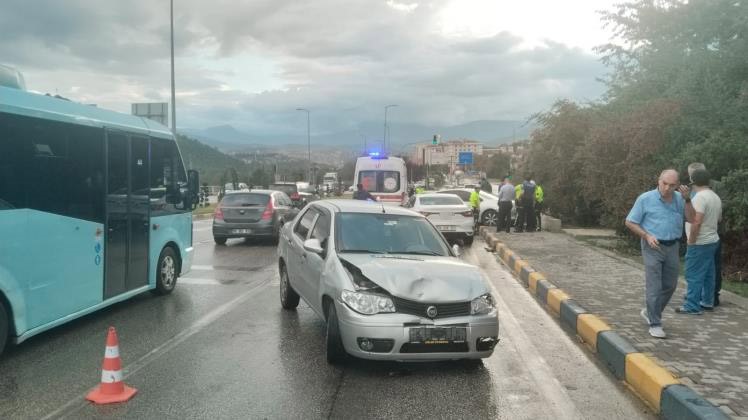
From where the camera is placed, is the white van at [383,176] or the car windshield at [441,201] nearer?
the car windshield at [441,201]

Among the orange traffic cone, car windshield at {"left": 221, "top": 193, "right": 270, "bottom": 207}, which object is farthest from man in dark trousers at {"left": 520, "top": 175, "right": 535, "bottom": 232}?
the orange traffic cone

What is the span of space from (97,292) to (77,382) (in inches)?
86.9

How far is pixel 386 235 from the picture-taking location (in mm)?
6926

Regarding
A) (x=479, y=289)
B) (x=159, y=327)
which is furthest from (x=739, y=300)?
(x=159, y=327)

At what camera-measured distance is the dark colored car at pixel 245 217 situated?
16859 mm

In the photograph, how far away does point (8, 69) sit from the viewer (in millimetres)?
6398

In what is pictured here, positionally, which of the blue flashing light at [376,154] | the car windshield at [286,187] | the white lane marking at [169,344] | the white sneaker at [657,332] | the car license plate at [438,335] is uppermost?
the blue flashing light at [376,154]

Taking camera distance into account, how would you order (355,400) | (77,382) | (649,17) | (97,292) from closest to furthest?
1. (355,400)
2. (77,382)
3. (97,292)
4. (649,17)

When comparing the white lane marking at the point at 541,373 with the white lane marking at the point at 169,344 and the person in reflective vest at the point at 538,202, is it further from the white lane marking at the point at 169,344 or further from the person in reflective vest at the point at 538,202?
the person in reflective vest at the point at 538,202

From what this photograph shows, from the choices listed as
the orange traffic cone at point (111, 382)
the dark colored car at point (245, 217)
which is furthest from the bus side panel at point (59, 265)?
the dark colored car at point (245, 217)

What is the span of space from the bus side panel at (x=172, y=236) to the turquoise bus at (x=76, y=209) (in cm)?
3

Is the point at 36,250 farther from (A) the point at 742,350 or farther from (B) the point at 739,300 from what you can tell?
(B) the point at 739,300

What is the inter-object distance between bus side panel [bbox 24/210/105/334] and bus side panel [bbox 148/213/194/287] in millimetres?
1404

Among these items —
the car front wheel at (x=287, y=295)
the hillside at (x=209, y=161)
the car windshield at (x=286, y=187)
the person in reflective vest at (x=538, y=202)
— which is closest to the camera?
the car front wheel at (x=287, y=295)
